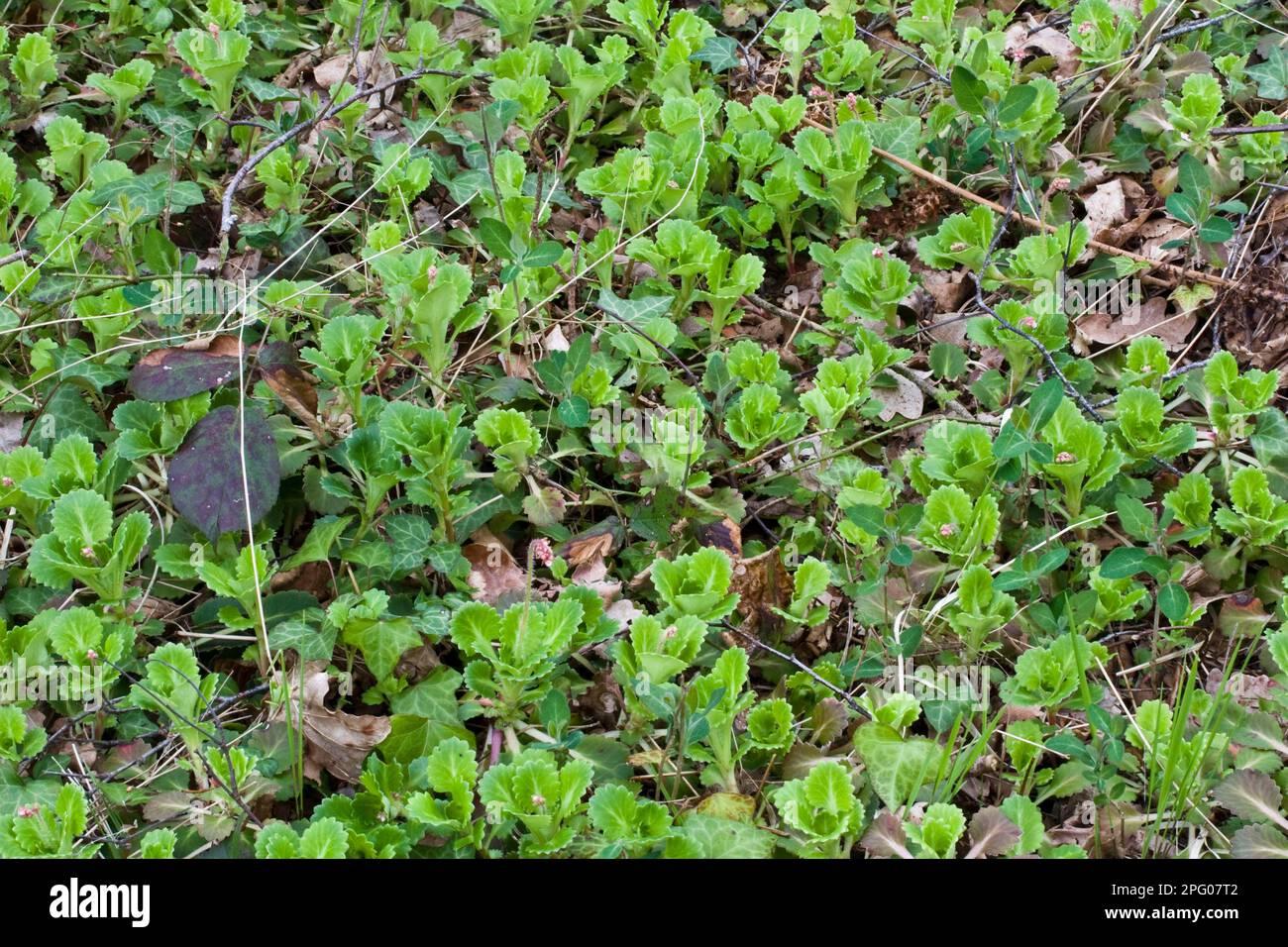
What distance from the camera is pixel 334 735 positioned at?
2.47 metres

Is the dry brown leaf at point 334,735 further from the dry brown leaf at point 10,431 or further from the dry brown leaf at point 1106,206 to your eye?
the dry brown leaf at point 1106,206

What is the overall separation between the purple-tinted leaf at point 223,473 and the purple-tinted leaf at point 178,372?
0.08 m

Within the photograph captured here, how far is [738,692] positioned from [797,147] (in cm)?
179

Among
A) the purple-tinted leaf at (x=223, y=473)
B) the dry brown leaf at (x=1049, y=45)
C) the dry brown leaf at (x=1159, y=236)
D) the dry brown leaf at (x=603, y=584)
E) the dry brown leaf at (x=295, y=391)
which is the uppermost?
the dry brown leaf at (x=1049, y=45)

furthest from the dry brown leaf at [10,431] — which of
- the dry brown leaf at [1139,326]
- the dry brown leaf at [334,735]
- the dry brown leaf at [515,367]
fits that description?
the dry brown leaf at [1139,326]

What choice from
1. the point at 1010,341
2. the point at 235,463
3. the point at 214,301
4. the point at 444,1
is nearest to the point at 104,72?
the point at 444,1

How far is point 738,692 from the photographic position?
246cm

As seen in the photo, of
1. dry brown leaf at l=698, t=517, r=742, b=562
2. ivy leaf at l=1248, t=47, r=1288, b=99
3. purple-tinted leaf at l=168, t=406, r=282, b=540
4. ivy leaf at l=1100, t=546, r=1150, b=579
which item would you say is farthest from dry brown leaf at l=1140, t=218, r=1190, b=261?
purple-tinted leaf at l=168, t=406, r=282, b=540

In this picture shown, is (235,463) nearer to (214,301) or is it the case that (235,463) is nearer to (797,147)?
(214,301)

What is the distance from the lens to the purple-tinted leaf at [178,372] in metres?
2.78

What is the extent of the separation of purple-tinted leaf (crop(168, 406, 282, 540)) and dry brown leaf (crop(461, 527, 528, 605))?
1.57ft

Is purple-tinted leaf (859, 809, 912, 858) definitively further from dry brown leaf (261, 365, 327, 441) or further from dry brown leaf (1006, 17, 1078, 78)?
dry brown leaf (1006, 17, 1078, 78)

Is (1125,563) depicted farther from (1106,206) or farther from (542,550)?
(1106,206)

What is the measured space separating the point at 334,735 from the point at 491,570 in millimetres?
554
